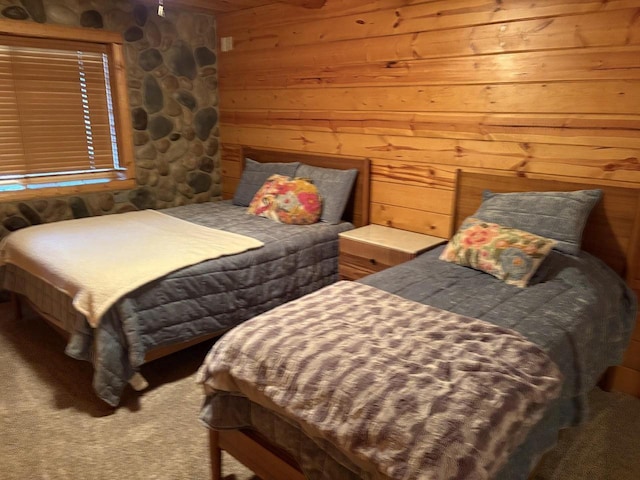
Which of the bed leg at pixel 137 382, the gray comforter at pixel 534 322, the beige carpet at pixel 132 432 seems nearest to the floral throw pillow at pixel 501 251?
the gray comforter at pixel 534 322

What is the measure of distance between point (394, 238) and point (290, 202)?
778 mm

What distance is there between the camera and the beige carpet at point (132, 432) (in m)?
1.89

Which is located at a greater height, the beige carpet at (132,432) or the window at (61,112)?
the window at (61,112)

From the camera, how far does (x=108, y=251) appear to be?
254 cm

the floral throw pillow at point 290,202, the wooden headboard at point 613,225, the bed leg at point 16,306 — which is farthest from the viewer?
the floral throw pillow at point 290,202

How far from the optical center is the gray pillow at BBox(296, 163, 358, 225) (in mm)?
3295

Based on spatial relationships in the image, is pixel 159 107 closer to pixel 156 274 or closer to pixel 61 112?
pixel 61 112

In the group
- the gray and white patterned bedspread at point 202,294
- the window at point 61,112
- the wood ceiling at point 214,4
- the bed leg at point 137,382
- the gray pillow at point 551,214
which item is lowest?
the bed leg at point 137,382

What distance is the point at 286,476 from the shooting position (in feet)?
5.01

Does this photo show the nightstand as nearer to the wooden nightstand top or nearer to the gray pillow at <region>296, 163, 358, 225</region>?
the wooden nightstand top

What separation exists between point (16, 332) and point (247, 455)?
2.14 m

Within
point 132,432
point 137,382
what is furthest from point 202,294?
point 132,432

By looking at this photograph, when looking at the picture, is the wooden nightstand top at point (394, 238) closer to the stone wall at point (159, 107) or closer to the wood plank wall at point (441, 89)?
the wood plank wall at point (441, 89)

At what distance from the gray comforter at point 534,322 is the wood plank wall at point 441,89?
16.4 inches
